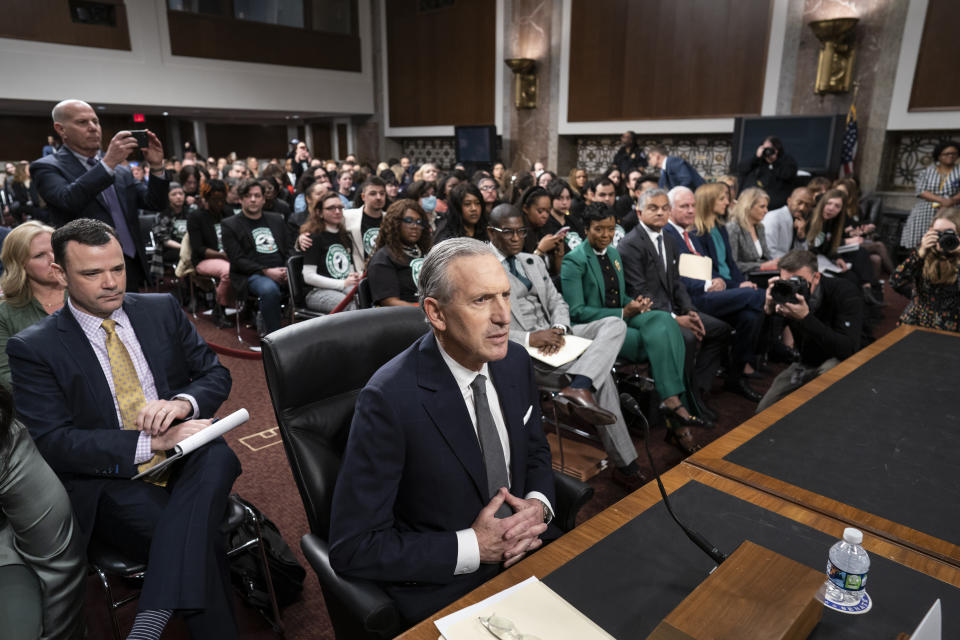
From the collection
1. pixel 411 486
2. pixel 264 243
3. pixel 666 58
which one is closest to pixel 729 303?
pixel 411 486

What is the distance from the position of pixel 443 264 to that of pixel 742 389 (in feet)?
10.2

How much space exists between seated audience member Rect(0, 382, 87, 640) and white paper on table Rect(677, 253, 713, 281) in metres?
3.35

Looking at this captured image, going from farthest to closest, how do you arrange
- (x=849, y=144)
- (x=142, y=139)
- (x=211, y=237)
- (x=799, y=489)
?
1. (x=849, y=144)
2. (x=211, y=237)
3. (x=142, y=139)
4. (x=799, y=489)

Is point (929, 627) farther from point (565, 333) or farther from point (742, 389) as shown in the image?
point (742, 389)

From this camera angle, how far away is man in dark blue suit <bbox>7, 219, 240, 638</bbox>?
1541mm

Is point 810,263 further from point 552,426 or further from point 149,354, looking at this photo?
point 149,354

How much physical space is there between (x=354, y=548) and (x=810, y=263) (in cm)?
290

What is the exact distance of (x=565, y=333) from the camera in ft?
10.2

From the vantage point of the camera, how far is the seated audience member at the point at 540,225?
3.76 m

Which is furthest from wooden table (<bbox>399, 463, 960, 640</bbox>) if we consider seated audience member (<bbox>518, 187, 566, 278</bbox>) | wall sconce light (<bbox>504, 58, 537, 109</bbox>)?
wall sconce light (<bbox>504, 58, 537, 109</bbox>)

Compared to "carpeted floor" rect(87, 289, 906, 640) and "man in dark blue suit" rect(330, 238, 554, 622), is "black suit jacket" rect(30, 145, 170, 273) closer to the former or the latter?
"carpeted floor" rect(87, 289, 906, 640)

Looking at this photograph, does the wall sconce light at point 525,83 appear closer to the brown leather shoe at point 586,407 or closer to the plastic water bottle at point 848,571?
the brown leather shoe at point 586,407

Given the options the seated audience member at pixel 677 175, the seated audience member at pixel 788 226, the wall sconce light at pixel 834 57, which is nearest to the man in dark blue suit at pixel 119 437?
the seated audience member at pixel 788 226

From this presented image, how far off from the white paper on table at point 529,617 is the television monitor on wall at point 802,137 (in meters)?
7.64
